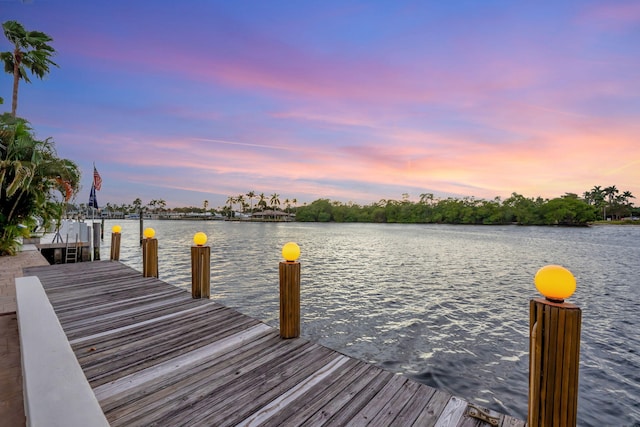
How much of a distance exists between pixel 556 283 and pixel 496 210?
332 feet

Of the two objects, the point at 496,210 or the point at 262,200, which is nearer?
the point at 496,210

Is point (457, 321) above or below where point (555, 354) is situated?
below

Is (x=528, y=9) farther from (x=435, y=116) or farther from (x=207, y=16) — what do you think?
(x=207, y=16)

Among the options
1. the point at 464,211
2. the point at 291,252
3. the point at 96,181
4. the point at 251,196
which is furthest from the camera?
the point at 251,196

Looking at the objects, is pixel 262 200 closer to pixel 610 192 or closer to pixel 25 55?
pixel 25 55

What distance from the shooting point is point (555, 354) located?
160 cm

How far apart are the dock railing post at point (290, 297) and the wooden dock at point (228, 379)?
0.44ft

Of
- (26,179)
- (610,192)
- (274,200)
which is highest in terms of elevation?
(610,192)

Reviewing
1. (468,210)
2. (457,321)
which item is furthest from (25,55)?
(468,210)

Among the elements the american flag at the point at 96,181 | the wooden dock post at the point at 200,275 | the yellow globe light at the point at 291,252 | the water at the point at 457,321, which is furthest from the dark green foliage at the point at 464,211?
the yellow globe light at the point at 291,252

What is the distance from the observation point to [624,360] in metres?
5.22

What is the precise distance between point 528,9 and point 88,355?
1787 cm

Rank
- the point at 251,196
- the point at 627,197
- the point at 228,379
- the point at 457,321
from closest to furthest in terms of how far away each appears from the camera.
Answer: the point at 228,379
the point at 457,321
the point at 627,197
the point at 251,196

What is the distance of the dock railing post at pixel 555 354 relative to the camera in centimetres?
157
